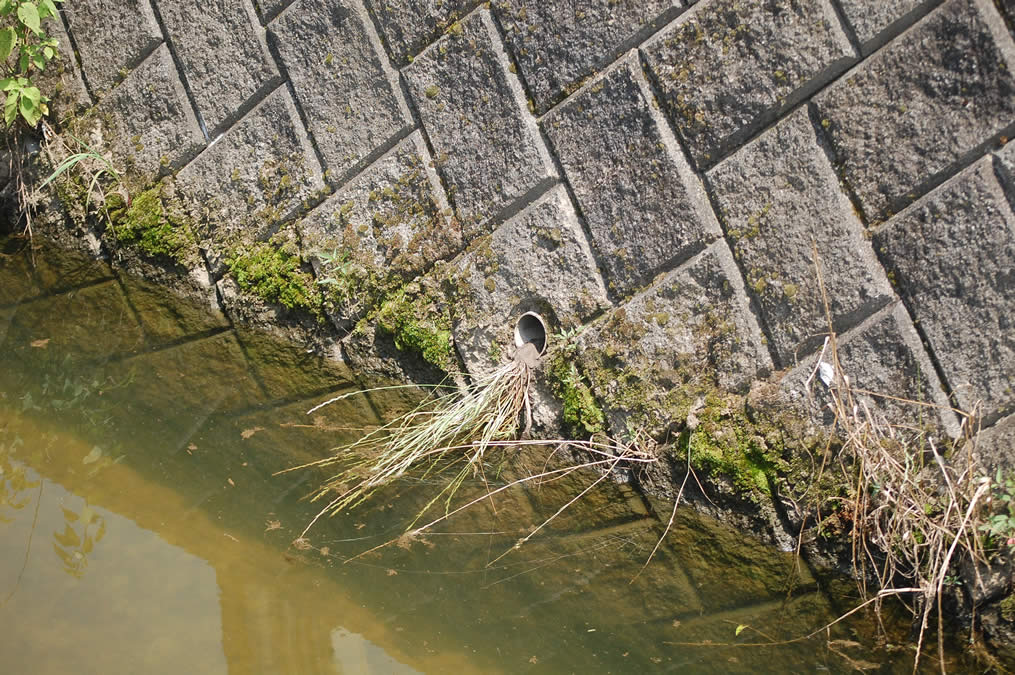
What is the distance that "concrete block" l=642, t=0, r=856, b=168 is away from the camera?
2.19m

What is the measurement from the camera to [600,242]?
251 cm

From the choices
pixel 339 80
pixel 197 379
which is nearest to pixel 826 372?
pixel 339 80

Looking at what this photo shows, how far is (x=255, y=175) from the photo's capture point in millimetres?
3002

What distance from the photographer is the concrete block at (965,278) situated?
207 cm

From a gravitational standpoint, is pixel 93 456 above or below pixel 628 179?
below

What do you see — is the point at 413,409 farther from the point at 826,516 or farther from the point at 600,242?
the point at 826,516

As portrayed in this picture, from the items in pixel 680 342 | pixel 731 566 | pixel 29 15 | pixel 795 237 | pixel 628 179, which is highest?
pixel 29 15

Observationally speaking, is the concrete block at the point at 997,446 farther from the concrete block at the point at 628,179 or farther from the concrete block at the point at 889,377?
the concrete block at the point at 628,179

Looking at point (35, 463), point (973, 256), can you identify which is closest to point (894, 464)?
point (973, 256)

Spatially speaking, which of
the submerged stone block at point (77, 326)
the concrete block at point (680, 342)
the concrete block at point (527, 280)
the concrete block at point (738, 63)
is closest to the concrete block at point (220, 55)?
the submerged stone block at point (77, 326)

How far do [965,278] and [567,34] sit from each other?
4.16ft

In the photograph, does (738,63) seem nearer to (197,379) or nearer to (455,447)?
(455,447)

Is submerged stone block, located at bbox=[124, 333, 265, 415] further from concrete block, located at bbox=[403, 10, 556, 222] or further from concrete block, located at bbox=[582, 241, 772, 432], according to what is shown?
concrete block, located at bbox=[582, 241, 772, 432]

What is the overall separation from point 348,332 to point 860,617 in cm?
177
